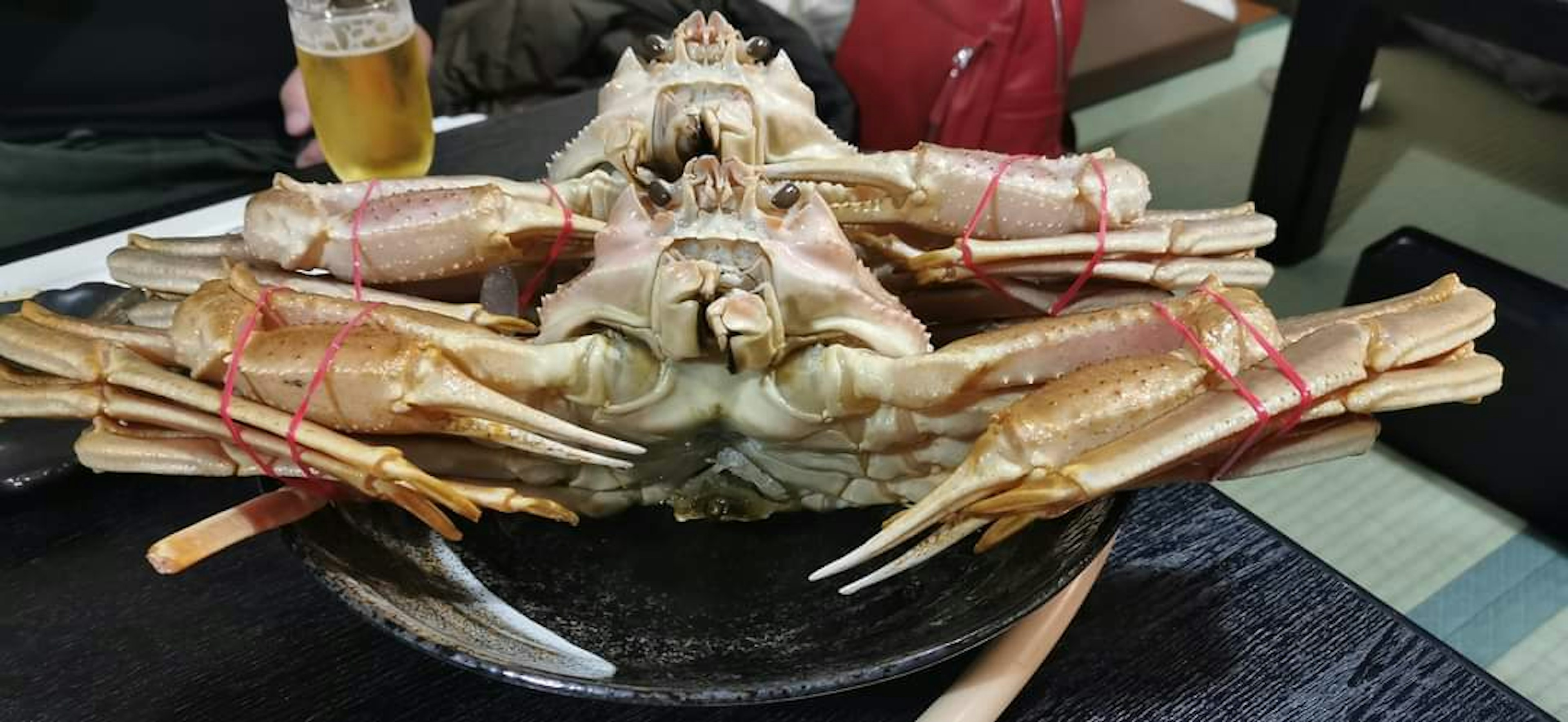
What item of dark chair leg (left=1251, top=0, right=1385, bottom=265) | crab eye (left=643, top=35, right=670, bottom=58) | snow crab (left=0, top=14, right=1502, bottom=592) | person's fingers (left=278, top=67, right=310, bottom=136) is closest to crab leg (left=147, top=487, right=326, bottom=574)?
snow crab (left=0, top=14, right=1502, bottom=592)

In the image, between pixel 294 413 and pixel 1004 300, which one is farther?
pixel 1004 300

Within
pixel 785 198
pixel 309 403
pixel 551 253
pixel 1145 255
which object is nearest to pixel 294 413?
pixel 309 403

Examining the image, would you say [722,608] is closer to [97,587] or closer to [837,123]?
[97,587]

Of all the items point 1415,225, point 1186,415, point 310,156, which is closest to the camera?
point 1186,415

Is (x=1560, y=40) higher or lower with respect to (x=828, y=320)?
higher

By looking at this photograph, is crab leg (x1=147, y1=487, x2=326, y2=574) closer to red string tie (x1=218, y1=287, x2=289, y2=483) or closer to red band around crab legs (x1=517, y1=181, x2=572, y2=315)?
red string tie (x1=218, y1=287, x2=289, y2=483)

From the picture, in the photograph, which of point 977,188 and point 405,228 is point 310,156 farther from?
point 977,188

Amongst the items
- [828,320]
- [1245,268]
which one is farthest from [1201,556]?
[828,320]
